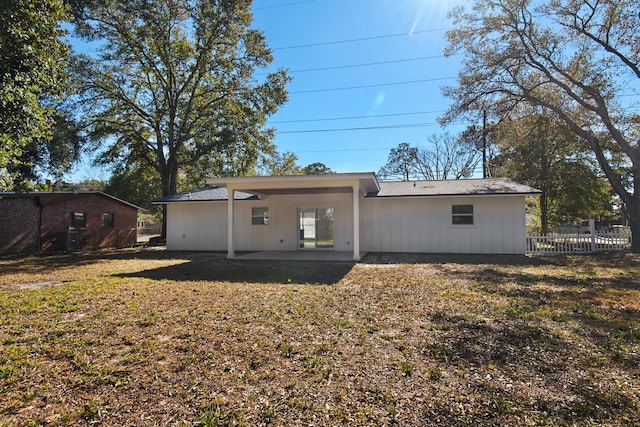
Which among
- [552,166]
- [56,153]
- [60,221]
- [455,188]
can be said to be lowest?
[60,221]

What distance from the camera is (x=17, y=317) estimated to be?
4652mm

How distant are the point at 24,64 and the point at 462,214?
42.6 feet

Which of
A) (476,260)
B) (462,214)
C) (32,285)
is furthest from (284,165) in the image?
(32,285)

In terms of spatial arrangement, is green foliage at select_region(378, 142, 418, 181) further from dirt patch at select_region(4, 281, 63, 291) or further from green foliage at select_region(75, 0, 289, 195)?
dirt patch at select_region(4, 281, 63, 291)

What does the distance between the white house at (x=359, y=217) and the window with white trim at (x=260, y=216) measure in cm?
4

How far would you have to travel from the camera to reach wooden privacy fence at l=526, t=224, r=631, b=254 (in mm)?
13086

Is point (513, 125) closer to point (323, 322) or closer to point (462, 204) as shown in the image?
point (462, 204)

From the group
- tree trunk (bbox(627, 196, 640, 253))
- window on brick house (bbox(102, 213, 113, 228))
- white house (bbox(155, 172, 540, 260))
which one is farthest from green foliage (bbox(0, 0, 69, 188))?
tree trunk (bbox(627, 196, 640, 253))

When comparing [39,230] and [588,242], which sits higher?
[39,230]

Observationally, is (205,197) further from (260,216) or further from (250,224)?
(260,216)

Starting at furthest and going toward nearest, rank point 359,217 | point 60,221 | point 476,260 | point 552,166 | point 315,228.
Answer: point 552,166
point 60,221
point 315,228
point 359,217
point 476,260

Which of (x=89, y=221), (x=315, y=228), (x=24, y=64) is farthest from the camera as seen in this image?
(x=89, y=221)

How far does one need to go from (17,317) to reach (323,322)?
14.0 ft

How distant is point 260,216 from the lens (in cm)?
1473
